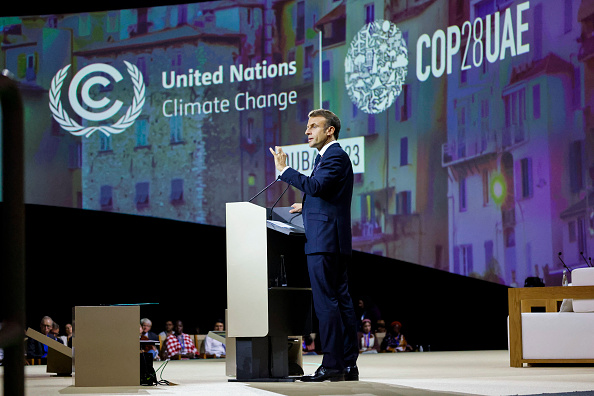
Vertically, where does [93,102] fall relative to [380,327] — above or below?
above

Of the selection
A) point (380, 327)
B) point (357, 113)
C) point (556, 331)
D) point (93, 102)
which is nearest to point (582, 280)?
point (556, 331)

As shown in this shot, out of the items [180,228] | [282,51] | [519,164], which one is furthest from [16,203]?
[180,228]

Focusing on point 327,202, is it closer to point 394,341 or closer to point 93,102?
point 394,341

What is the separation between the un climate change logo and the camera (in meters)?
8.69

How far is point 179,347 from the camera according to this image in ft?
29.9

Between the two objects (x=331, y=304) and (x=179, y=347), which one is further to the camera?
(x=179, y=347)

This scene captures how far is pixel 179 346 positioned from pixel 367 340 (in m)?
2.09

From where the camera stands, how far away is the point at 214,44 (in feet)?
30.9

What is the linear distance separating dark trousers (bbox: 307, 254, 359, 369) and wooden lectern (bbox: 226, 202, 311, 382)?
0.89ft

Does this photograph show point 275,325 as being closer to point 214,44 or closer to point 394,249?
point 394,249

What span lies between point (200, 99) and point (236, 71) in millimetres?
521

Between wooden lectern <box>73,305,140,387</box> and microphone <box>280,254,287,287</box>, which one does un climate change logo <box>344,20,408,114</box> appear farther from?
wooden lectern <box>73,305,140,387</box>

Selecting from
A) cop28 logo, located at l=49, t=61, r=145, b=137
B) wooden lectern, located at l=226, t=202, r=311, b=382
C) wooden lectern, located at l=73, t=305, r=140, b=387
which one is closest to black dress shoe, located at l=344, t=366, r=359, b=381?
wooden lectern, located at l=226, t=202, r=311, b=382

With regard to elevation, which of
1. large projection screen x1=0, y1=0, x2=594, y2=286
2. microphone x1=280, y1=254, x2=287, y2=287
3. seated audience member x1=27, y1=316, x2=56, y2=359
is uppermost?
large projection screen x1=0, y1=0, x2=594, y2=286
